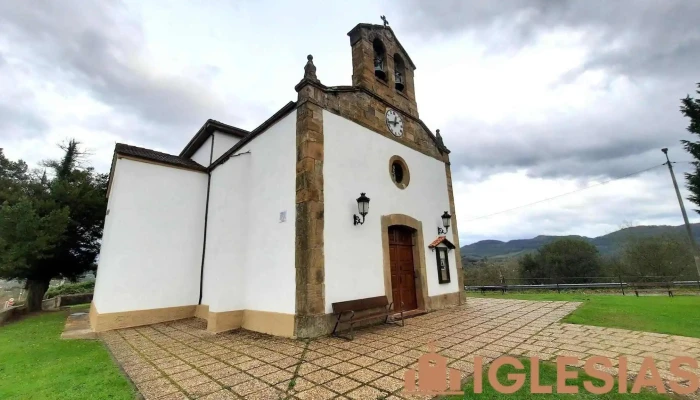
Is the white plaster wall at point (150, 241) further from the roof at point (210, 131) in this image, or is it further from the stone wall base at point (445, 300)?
the stone wall base at point (445, 300)

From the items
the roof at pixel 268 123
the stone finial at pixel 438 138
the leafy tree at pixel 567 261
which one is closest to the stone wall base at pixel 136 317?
the roof at pixel 268 123

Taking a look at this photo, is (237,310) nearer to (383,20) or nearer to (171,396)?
(171,396)

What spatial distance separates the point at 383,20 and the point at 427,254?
756 cm

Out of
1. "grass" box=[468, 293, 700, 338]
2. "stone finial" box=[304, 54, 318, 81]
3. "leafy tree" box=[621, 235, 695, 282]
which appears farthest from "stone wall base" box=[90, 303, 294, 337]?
"leafy tree" box=[621, 235, 695, 282]

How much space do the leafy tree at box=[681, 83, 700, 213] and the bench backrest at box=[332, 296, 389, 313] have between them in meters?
11.7

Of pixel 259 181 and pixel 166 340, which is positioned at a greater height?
pixel 259 181

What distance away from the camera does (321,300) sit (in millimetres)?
5863

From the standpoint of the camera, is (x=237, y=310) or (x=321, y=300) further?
(x=237, y=310)

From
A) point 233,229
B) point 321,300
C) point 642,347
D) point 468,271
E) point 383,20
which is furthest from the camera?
point 468,271

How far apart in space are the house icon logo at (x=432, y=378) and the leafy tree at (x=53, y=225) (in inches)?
505

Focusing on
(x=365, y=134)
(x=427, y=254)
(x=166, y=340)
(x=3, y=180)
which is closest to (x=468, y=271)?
(x=427, y=254)

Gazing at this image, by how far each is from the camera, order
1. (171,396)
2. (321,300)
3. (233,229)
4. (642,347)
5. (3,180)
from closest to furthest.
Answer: (171,396) < (642,347) < (321,300) < (233,229) < (3,180)

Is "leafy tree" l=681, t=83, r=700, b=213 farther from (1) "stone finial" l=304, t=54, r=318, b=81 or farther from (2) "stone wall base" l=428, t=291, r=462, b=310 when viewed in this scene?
(1) "stone finial" l=304, t=54, r=318, b=81

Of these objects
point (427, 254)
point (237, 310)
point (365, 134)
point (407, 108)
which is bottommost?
point (237, 310)
